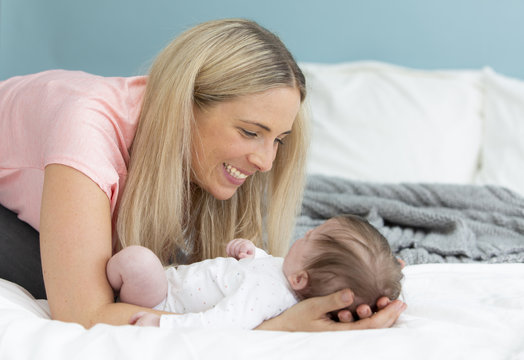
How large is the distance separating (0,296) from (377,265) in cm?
63

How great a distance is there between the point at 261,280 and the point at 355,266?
174 millimetres

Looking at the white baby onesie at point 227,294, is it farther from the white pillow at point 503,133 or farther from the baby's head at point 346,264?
the white pillow at point 503,133

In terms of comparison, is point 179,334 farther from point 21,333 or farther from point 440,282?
point 440,282

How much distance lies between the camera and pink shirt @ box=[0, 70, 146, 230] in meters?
1.14

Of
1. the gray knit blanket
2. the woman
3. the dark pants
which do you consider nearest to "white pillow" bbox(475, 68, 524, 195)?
the gray knit blanket

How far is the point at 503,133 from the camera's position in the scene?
2.45 meters

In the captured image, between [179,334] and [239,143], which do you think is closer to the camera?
[179,334]

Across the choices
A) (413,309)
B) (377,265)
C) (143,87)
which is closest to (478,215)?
(413,309)

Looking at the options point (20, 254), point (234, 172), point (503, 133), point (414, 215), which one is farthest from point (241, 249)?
point (503, 133)

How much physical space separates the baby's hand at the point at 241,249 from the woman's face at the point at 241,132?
153 millimetres

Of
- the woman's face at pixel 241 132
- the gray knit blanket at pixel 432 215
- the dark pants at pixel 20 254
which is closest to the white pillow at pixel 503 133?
the gray knit blanket at pixel 432 215

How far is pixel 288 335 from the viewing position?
0.91m

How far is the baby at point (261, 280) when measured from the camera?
103cm

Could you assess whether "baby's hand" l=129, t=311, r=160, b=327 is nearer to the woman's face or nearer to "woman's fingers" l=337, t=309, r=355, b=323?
"woman's fingers" l=337, t=309, r=355, b=323
